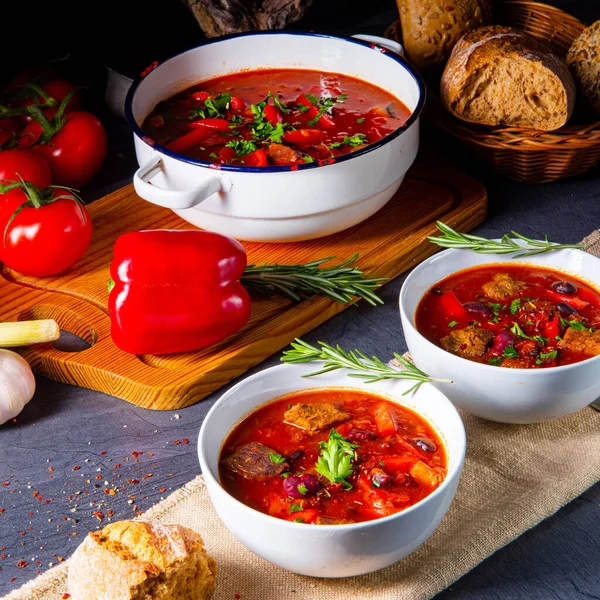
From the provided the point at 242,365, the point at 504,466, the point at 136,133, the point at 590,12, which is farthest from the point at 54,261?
the point at 590,12

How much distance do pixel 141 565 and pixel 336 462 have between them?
1.60 ft

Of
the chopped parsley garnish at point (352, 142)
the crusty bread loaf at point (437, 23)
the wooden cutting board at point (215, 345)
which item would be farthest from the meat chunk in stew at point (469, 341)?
the crusty bread loaf at point (437, 23)

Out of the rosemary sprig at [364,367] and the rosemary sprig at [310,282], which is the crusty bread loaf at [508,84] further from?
the rosemary sprig at [364,367]

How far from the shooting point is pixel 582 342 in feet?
8.09

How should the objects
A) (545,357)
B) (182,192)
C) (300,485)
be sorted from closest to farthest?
1. (300,485)
2. (545,357)
3. (182,192)

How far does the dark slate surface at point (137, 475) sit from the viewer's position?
2.26 metres

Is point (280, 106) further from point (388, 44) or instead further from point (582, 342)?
point (582, 342)

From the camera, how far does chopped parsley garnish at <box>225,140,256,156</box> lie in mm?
3400

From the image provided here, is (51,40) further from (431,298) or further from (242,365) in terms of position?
(431,298)

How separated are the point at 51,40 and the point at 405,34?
75.3 inches

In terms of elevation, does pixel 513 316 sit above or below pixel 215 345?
above

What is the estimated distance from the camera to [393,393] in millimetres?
2389

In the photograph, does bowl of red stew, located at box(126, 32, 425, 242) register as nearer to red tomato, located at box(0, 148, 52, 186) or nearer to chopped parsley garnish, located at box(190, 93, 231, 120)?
chopped parsley garnish, located at box(190, 93, 231, 120)

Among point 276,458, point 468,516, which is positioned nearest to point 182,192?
point 276,458
